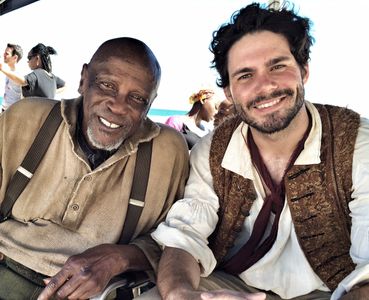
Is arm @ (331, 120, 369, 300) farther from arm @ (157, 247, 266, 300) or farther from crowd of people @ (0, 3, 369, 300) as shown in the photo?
arm @ (157, 247, 266, 300)

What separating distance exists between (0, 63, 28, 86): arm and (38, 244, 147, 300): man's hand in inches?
154

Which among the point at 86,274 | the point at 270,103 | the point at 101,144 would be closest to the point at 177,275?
the point at 86,274

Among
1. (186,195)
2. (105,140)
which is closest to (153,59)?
(105,140)

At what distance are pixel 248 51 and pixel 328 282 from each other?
42.1 inches

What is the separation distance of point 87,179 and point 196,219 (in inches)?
21.2

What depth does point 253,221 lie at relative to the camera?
6.42 ft

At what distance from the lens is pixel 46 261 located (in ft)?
6.33

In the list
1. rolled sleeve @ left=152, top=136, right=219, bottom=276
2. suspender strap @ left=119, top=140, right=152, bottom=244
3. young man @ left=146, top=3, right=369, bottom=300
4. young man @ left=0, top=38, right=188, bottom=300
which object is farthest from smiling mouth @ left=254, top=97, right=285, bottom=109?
suspender strap @ left=119, top=140, right=152, bottom=244

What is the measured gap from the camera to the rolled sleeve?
1.83 metres

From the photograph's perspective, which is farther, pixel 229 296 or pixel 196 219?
pixel 196 219

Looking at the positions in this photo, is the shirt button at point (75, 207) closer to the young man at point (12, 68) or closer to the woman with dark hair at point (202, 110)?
the woman with dark hair at point (202, 110)

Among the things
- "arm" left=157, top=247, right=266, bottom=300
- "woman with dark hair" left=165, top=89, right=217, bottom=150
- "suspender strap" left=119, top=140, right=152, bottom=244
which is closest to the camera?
"arm" left=157, top=247, right=266, bottom=300

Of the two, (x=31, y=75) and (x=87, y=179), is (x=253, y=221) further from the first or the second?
(x=31, y=75)

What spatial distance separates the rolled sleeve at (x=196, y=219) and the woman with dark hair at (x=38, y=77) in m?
3.79
